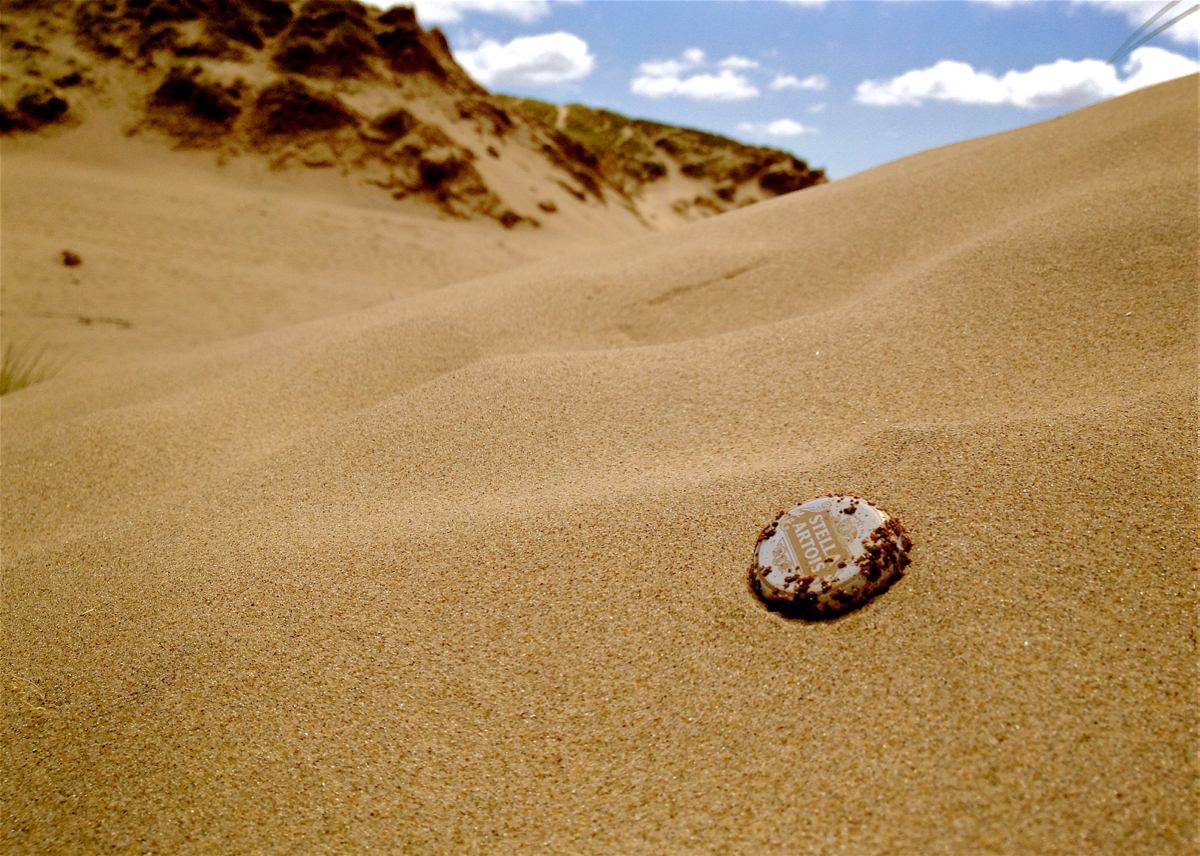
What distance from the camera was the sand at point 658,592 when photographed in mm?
1004

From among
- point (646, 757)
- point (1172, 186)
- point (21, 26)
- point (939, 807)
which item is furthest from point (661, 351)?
point (21, 26)

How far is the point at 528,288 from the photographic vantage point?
133 inches

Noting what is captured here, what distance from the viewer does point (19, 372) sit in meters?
3.95

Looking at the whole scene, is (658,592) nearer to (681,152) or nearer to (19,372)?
(19,372)

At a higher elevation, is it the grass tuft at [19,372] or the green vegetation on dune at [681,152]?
the green vegetation on dune at [681,152]

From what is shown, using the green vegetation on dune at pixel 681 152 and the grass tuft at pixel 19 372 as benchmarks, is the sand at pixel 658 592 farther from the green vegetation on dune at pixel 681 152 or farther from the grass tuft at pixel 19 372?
the green vegetation on dune at pixel 681 152

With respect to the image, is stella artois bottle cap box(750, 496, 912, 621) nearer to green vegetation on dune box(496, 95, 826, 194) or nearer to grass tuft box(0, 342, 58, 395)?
grass tuft box(0, 342, 58, 395)

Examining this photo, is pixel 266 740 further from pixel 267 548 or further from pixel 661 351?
pixel 661 351

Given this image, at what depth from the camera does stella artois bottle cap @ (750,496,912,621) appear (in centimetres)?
A: 123

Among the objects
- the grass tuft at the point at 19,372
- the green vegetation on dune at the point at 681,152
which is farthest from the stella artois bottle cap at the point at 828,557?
the green vegetation on dune at the point at 681,152

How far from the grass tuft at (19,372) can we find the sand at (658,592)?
116 centimetres

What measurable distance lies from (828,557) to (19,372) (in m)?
4.71

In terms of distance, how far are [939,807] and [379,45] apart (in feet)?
46.7

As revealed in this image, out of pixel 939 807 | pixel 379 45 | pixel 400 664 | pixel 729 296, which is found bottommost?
pixel 400 664
